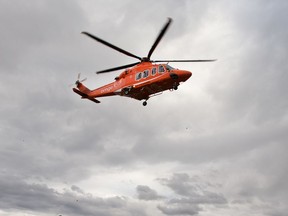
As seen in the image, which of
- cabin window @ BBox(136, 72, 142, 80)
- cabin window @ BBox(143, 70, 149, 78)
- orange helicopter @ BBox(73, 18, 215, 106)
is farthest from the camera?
cabin window @ BBox(136, 72, 142, 80)

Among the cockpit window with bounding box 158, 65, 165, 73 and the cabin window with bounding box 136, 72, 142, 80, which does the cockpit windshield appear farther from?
the cabin window with bounding box 136, 72, 142, 80

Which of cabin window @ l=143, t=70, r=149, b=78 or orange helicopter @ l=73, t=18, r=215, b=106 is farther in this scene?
cabin window @ l=143, t=70, r=149, b=78

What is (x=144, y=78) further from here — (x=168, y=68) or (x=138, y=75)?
(x=168, y=68)

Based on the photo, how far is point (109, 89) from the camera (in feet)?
148

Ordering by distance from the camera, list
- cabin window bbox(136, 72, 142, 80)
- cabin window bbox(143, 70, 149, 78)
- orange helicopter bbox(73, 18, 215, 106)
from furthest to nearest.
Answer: cabin window bbox(136, 72, 142, 80)
cabin window bbox(143, 70, 149, 78)
orange helicopter bbox(73, 18, 215, 106)

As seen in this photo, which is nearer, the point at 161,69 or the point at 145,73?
the point at 161,69

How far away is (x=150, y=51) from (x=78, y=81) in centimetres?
1391

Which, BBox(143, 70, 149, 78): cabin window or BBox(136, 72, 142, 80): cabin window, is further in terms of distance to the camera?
BBox(136, 72, 142, 80): cabin window

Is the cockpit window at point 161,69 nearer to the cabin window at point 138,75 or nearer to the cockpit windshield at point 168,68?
the cockpit windshield at point 168,68

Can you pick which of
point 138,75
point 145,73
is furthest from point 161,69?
point 138,75

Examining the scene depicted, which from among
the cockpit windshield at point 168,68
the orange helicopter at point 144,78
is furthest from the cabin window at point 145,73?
the cockpit windshield at point 168,68

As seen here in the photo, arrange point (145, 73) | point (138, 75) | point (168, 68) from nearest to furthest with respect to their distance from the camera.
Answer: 1. point (168, 68)
2. point (145, 73)
3. point (138, 75)

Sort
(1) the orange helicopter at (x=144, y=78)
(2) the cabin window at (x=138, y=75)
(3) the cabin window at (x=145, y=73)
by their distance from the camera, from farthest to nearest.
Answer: (2) the cabin window at (x=138, y=75) → (3) the cabin window at (x=145, y=73) → (1) the orange helicopter at (x=144, y=78)

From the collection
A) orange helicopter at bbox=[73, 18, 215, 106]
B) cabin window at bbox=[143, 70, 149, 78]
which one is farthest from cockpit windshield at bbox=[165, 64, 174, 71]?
cabin window at bbox=[143, 70, 149, 78]
